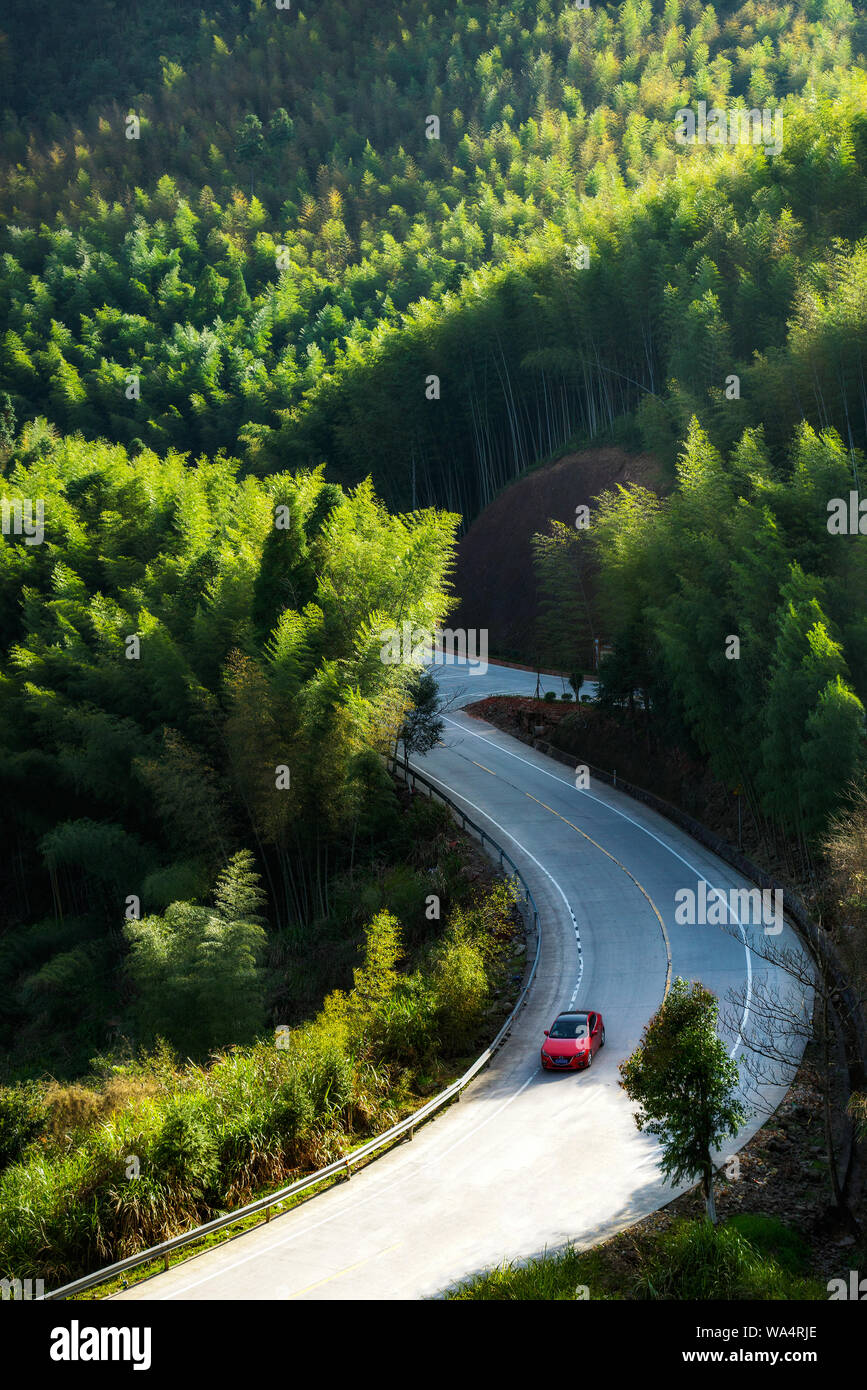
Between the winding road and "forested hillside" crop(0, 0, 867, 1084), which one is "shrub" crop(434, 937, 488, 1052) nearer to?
the winding road

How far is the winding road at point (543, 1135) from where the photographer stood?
13281 millimetres

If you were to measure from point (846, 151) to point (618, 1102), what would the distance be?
42497 millimetres

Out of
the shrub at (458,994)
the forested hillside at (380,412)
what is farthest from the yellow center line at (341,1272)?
the forested hillside at (380,412)

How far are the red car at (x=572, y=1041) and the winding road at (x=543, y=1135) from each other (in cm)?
→ 26

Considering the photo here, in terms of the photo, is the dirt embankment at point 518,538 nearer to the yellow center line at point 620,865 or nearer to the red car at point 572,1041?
the yellow center line at point 620,865

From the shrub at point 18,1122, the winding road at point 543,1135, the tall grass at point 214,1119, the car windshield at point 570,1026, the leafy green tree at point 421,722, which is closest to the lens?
the winding road at point 543,1135

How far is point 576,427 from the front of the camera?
2525 inches

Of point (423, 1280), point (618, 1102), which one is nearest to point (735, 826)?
point (618, 1102)

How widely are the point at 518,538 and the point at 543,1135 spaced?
4541 centimetres

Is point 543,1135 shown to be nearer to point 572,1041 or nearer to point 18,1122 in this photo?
point 572,1041

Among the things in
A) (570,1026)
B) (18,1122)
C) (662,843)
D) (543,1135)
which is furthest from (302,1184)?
(662,843)

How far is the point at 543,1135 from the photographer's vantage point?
17578mm

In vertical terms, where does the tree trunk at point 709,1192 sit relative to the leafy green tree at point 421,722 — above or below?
below

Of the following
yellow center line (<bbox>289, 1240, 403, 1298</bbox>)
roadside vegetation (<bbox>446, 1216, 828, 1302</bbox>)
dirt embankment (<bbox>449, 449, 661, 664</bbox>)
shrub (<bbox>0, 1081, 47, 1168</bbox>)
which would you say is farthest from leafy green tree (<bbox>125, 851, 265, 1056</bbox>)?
dirt embankment (<bbox>449, 449, 661, 664</bbox>)
